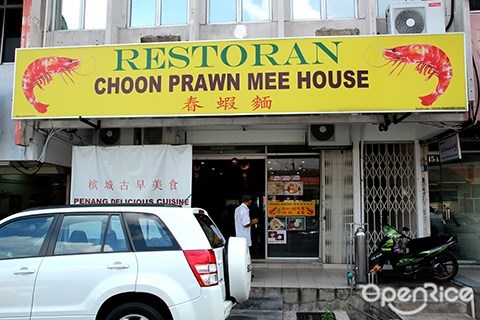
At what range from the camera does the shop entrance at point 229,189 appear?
9680mm

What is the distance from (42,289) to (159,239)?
131 cm

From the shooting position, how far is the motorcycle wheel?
7.21m

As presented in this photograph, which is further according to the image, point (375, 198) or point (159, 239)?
point (375, 198)

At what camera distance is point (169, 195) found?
25.9ft

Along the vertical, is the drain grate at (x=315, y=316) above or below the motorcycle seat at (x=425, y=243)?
below

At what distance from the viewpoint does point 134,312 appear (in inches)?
164

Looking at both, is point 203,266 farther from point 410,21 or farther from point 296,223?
point 410,21

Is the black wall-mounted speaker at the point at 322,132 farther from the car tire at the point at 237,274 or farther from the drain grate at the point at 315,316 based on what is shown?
the car tire at the point at 237,274

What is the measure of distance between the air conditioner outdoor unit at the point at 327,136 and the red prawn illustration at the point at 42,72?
4.83 m

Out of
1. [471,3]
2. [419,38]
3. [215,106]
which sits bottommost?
[215,106]

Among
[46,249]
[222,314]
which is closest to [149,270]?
[222,314]

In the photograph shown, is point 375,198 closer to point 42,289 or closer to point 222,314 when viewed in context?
point 222,314

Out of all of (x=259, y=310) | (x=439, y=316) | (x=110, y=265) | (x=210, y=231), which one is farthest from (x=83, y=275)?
(x=439, y=316)

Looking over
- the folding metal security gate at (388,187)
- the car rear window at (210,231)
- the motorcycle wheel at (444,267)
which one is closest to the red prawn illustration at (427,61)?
the folding metal security gate at (388,187)
